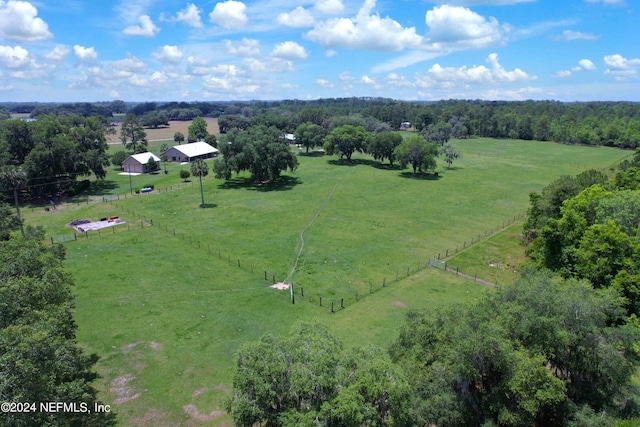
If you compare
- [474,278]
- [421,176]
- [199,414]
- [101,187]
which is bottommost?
[199,414]

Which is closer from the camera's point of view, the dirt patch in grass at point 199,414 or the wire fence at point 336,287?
the dirt patch in grass at point 199,414

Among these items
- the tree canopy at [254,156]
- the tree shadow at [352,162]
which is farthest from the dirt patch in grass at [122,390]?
the tree shadow at [352,162]

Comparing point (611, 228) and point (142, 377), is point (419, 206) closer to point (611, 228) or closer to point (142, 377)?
point (611, 228)

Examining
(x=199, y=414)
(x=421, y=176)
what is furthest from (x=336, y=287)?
(x=421, y=176)

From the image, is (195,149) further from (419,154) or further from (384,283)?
(384,283)

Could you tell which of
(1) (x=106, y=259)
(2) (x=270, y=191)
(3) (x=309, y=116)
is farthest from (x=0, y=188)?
(3) (x=309, y=116)

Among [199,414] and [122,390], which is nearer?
[199,414]

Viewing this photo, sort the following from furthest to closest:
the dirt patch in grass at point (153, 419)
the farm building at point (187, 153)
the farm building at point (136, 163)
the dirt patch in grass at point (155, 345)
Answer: the farm building at point (187, 153)
the farm building at point (136, 163)
the dirt patch in grass at point (155, 345)
the dirt patch in grass at point (153, 419)

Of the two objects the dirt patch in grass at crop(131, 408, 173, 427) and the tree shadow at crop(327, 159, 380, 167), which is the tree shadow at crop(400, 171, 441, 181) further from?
the dirt patch in grass at crop(131, 408, 173, 427)

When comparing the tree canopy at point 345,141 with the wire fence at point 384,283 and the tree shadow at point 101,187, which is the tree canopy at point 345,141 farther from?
the wire fence at point 384,283
